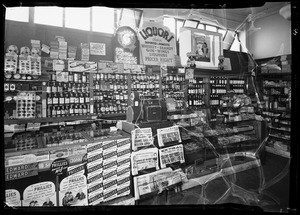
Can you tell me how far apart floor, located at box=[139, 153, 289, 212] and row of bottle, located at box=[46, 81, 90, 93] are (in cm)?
239

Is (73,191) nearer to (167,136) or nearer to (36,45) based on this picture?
(167,136)

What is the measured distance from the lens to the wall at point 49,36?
10.8ft

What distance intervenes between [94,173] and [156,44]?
7.59ft

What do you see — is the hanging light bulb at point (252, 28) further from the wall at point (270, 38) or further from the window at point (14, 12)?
the window at point (14, 12)

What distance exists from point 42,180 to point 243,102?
4.33m

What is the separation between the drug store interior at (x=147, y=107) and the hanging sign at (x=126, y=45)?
0.02 m

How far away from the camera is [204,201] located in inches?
98.9

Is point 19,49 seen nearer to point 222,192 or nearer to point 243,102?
point 222,192

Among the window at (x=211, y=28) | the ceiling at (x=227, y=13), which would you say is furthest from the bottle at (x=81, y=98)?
the window at (x=211, y=28)

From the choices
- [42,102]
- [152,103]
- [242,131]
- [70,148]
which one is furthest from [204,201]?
[42,102]

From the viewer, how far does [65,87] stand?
3.41 m

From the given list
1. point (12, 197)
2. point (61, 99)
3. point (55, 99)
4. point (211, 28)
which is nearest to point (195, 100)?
point (211, 28)

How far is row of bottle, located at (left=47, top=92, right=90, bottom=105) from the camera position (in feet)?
10.8

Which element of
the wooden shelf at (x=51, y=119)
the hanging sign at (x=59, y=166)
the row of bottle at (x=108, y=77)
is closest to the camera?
the hanging sign at (x=59, y=166)
